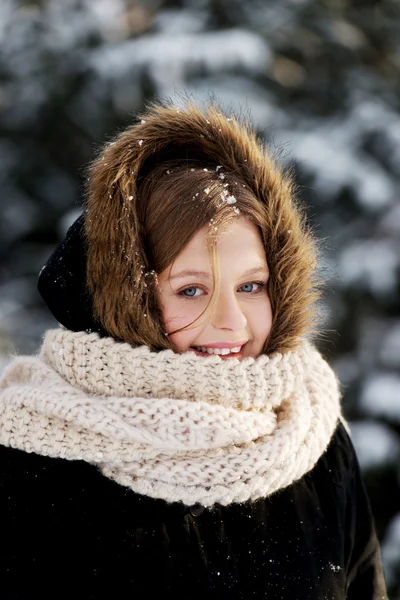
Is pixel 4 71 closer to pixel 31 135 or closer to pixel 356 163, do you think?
pixel 31 135

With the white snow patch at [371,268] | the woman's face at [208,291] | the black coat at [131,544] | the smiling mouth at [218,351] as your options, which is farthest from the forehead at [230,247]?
the white snow patch at [371,268]

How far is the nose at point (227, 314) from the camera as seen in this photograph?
3.83 ft

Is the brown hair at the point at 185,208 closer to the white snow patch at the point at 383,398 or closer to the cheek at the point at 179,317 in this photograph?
the cheek at the point at 179,317

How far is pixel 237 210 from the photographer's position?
3.96ft

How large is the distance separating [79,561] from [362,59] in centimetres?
292

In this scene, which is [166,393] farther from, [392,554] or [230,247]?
[392,554]

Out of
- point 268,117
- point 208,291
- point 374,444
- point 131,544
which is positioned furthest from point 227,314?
point 268,117

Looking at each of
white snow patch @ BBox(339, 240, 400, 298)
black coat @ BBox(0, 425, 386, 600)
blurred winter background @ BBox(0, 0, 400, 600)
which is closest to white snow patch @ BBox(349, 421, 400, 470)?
blurred winter background @ BBox(0, 0, 400, 600)

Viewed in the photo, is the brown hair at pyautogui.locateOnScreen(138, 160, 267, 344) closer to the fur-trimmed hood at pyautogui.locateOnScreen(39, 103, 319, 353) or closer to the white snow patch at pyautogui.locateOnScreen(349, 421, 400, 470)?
the fur-trimmed hood at pyautogui.locateOnScreen(39, 103, 319, 353)

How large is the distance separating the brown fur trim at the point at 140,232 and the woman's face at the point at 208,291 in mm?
43

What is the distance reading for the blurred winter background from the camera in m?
3.00

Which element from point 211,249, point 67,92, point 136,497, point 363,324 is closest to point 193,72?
point 67,92

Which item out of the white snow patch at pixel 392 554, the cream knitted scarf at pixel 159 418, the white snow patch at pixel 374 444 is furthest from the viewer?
the white snow patch at pixel 374 444

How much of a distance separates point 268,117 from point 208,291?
2.08 meters
